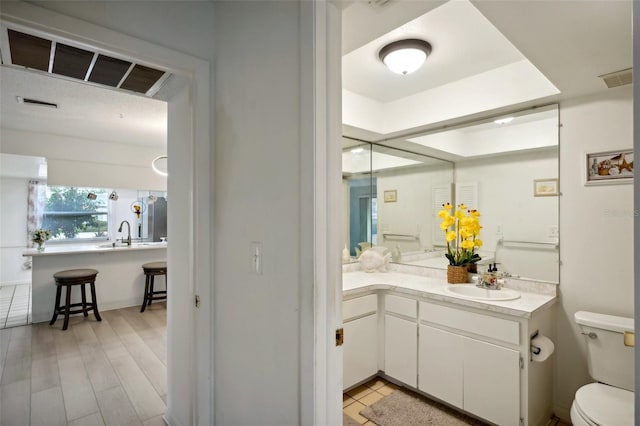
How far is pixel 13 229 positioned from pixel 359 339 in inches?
297

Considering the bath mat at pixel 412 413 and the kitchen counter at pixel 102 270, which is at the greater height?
the kitchen counter at pixel 102 270

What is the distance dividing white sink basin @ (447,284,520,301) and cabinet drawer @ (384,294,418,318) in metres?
0.30

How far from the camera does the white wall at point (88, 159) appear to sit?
435 cm

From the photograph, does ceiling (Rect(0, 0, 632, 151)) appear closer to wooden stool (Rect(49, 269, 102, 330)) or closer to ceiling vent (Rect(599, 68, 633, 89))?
ceiling vent (Rect(599, 68, 633, 89))

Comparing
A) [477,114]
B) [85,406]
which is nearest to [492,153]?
[477,114]

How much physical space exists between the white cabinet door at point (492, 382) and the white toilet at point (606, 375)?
1.07ft

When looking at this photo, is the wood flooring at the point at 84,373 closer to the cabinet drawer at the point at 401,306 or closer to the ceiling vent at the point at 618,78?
the cabinet drawer at the point at 401,306

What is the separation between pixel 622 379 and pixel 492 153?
1.66 meters

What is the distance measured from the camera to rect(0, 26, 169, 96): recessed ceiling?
1308 millimetres

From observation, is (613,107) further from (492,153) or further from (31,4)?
(31,4)

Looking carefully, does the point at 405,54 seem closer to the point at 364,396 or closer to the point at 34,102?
the point at 364,396

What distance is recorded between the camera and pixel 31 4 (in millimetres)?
1120

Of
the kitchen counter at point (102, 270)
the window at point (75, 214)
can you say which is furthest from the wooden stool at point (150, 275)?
the window at point (75, 214)

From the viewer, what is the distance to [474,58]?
7.22ft
